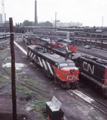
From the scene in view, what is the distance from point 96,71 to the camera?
1767 centimetres

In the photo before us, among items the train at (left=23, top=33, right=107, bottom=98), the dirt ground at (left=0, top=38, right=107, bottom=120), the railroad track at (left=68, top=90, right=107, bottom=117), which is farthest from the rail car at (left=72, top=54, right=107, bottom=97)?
the dirt ground at (left=0, top=38, right=107, bottom=120)

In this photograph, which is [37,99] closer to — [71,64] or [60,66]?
[60,66]

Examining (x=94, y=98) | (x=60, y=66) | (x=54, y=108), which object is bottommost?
(x=94, y=98)

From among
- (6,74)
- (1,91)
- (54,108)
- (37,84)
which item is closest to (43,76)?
(37,84)

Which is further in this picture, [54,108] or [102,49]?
[102,49]

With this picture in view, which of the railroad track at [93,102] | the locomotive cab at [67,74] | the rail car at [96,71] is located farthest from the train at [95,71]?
the locomotive cab at [67,74]

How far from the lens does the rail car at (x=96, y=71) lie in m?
16.3

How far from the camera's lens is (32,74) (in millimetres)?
24188

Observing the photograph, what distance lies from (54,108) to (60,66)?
7140 millimetres

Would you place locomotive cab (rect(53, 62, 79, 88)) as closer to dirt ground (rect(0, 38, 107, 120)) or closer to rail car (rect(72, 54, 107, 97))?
dirt ground (rect(0, 38, 107, 120))

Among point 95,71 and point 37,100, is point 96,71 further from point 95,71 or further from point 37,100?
point 37,100

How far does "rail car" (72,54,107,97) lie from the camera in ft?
53.5

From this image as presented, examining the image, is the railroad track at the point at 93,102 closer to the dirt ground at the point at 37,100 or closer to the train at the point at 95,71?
the dirt ground at the point at 37,100

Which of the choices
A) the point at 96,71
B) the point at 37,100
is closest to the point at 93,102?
the point at 96,71
